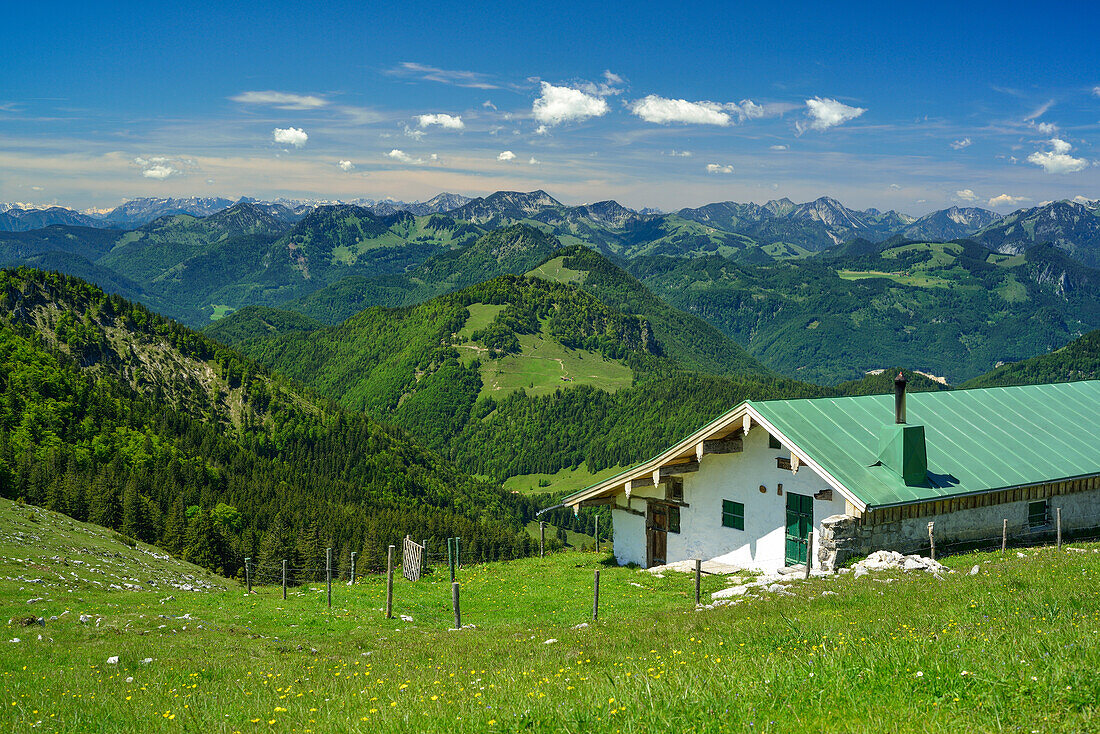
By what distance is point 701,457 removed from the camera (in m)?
33.0

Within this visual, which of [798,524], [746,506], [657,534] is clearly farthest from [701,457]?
[657,534]

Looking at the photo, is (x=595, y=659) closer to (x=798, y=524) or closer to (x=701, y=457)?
(x=798, y=524)

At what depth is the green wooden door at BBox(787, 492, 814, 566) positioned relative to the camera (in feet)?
97.3

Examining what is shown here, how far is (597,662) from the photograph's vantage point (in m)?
14.1

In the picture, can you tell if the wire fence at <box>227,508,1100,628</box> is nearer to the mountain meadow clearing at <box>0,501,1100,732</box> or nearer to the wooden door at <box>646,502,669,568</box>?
the mountain meadow clearing at <box>0,501,1100,732</box>

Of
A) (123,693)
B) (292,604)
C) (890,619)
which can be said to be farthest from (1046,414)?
(123,693)

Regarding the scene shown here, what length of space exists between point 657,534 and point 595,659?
2250 cm

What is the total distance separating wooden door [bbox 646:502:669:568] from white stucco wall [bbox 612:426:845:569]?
1.04 feet

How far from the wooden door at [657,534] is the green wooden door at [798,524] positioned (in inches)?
273

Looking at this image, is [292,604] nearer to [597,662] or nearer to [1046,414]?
[597,662]

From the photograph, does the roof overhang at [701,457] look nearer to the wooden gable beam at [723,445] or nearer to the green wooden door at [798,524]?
the wooden gable beam at [723,445]

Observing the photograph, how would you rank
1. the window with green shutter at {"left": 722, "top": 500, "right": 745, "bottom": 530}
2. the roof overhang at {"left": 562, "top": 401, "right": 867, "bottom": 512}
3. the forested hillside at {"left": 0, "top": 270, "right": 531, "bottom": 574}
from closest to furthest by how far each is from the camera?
the roof overhang at {"left": 562, "top": 401, "right": 867, "bottom": 512}
the window with green shutter at {"left": 722, "top": 500, "right": 745, "bottom": 530}
the forested hillside at {"left": 0, "top": 270, "right": 531, "bottom": 574}

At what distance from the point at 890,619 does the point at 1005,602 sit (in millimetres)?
2521

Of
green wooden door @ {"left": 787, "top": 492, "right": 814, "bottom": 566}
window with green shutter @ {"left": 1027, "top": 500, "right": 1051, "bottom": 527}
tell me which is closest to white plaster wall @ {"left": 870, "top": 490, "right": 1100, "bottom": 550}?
window with green shutter @ {"left": 1027, "top": 500, "right": 1051, "bottom": 527}
